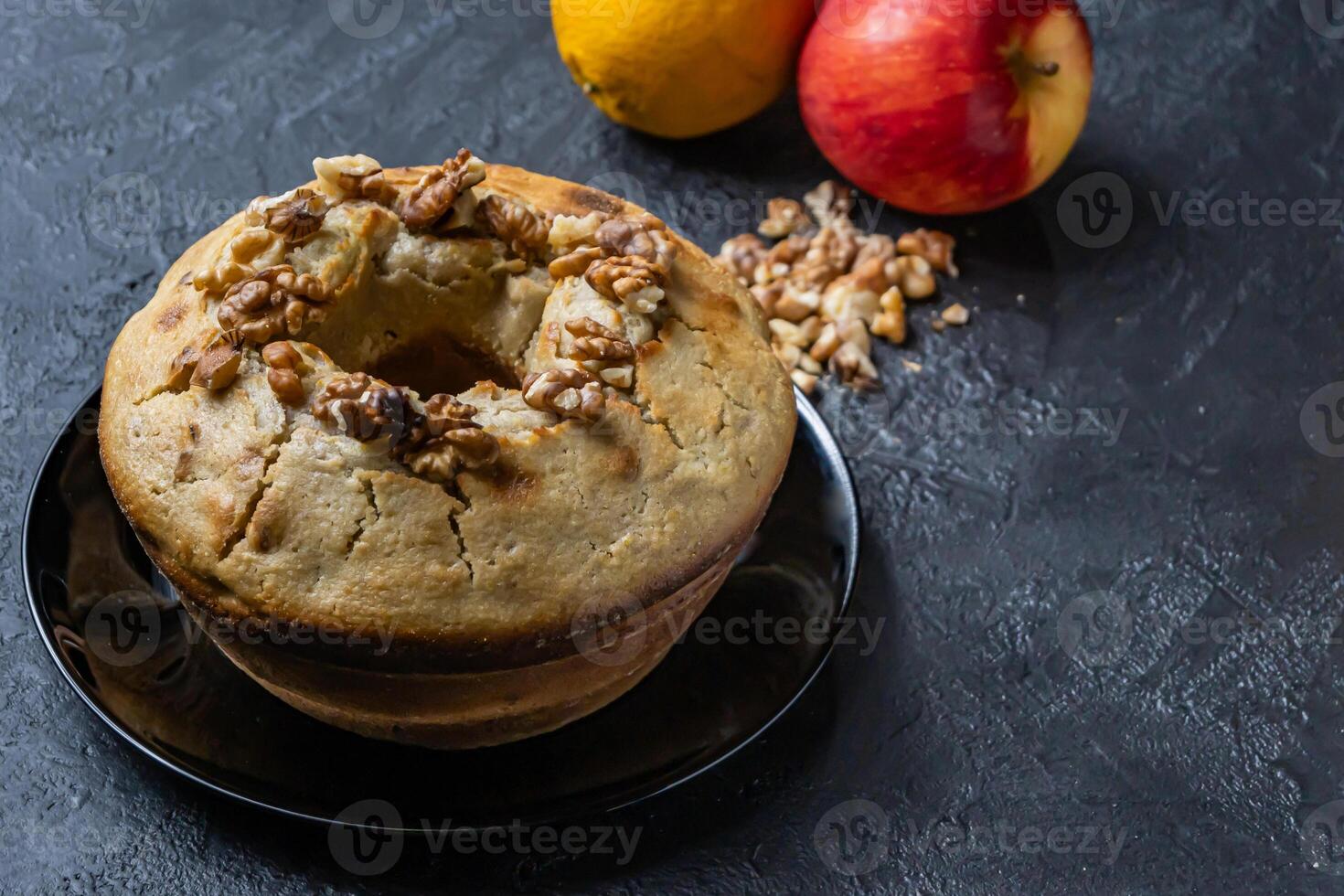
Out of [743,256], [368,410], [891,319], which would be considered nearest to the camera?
[368,410]

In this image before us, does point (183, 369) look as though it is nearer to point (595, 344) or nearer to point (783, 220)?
point (595, 344)

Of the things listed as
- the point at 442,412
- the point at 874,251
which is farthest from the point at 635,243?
the point at 874,251

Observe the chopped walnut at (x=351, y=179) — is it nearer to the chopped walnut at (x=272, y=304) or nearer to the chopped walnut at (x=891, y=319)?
the chopped walnut at (x=272, y=304)

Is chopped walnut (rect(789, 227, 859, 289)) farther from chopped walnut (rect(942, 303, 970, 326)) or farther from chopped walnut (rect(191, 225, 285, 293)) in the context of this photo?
chopped walnut (rect(191, 225, 285, 293))

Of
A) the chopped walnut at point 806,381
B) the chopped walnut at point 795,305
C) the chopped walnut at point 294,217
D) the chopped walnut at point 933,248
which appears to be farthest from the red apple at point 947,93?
the chopped walnut at point 294,217

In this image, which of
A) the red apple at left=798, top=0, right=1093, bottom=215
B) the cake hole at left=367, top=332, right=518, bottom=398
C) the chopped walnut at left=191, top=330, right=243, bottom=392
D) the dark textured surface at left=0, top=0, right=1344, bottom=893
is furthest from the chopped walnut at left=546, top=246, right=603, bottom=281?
the red apple at left=798, top=0, right=1093, bottom=215

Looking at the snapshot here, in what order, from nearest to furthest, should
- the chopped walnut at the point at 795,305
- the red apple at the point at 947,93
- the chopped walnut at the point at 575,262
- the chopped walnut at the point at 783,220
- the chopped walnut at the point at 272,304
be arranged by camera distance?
the chopped walnut at the point at 272,304 → the chopped walnut at the point at 575,262 → the red apple at the point at 947,93 → the chopped walnut at the point at 795,305 → the chopped walnut at the point at 783,220

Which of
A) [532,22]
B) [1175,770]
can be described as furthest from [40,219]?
[1175,770]
